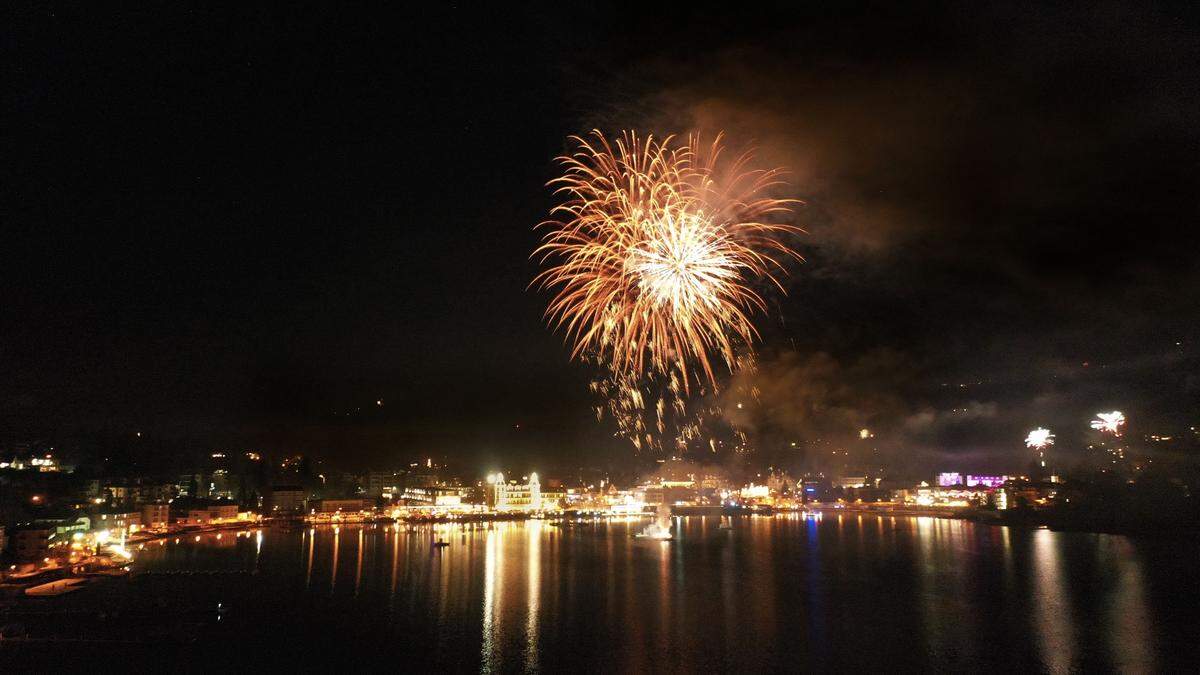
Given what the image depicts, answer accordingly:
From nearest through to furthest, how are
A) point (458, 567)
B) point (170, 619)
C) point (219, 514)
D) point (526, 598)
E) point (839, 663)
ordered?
point (839, 663), point (170, 619), point (526, 598), point (458, 567), point (219, 514)

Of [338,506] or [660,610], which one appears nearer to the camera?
→ [660,610]

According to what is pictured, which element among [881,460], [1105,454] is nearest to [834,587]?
[1105,454]

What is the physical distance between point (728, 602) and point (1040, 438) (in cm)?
4330

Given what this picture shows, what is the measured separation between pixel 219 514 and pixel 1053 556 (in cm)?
4644

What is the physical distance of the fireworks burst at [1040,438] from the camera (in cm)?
4931

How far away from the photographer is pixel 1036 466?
4906 centimetres

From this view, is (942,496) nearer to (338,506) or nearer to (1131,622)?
(1131,622)

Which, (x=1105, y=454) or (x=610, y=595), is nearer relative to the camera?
(x=610, y=595)

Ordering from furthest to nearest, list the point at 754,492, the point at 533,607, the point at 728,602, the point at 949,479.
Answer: the point at 754,492 → the point at 949,479 → the point at 728,602 → the point at 533,607

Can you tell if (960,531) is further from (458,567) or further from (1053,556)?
(458,567)

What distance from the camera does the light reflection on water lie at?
42.1ft

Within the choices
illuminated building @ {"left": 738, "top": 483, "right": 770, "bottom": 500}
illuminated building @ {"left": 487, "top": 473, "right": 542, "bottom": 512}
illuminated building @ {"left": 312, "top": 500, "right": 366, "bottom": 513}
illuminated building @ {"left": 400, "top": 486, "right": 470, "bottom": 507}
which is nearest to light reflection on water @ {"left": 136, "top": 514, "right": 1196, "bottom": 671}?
illuminated building @ {"left": 312, "top": 500, "right": 366, "bottom": 513}

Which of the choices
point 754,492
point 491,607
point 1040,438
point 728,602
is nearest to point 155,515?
point 491,607

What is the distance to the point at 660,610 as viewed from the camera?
653 inches
